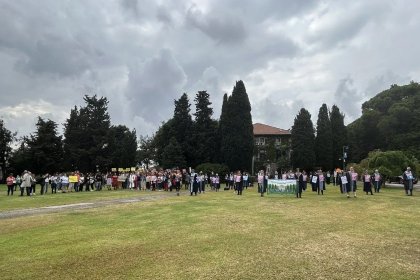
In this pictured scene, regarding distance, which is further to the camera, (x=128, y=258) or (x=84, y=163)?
(x=84, y=163)

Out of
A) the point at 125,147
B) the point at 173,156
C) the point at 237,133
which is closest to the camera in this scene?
the point at 173,156

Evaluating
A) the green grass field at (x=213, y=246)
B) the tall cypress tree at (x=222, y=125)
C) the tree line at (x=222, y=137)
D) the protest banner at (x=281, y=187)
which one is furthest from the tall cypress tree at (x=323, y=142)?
the green grass field at (x=213, y=246)

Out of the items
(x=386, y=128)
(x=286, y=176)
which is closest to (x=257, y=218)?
(x=286, y=176)

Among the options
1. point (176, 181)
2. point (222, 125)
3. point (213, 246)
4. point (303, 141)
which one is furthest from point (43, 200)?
point (303, 141)

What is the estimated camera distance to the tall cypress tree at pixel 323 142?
80.8m

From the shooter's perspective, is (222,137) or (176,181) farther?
(222,137)

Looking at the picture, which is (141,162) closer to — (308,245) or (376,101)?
(376,101)

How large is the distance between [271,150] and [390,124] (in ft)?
88.7

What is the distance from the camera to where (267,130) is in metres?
108

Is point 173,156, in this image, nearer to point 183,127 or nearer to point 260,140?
point 183,127

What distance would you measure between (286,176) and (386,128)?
41676mm

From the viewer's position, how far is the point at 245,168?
226 ft

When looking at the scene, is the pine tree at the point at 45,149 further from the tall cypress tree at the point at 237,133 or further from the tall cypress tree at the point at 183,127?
the tall cypress tree at the point at 237,133

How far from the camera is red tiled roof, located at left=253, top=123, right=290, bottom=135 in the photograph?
349 feet
